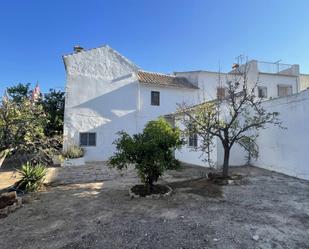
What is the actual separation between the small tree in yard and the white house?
781cm

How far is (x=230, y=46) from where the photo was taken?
14234 mm

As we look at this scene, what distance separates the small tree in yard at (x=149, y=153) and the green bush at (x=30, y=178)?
10.6 feet

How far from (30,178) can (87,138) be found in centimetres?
910

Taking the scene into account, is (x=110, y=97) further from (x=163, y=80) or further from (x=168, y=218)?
(x=168, y=218)

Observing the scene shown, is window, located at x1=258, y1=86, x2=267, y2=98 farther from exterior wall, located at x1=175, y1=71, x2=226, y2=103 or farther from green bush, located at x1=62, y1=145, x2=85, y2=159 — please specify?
green bush, located at x1=62, y1=145, x2=85, y2=159

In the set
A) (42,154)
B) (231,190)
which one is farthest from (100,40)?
(231,190)

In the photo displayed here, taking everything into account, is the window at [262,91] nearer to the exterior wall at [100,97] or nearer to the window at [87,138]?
the exterior wall at [100,97]

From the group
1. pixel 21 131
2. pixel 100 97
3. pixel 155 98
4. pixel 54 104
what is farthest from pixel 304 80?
pixel 21 131

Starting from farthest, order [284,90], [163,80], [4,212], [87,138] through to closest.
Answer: [284,90] → [163,80] → [87,138] → [4,212]

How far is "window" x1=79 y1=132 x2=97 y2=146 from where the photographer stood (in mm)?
17531

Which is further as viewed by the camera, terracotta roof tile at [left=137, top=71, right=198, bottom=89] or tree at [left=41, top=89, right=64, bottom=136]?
terracotta roof tile at [left=137, top=71, right=198, bottom=89]

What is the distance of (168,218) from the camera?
18.8 ft

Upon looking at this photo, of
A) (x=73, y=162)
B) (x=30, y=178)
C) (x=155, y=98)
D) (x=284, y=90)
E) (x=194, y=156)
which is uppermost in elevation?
(x=284, y=90)

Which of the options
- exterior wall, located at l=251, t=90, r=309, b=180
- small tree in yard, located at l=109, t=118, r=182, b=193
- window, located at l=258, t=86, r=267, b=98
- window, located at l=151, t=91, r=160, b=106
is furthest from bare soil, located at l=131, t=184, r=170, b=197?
window, located at l=258, t=86, r=267, b=98
